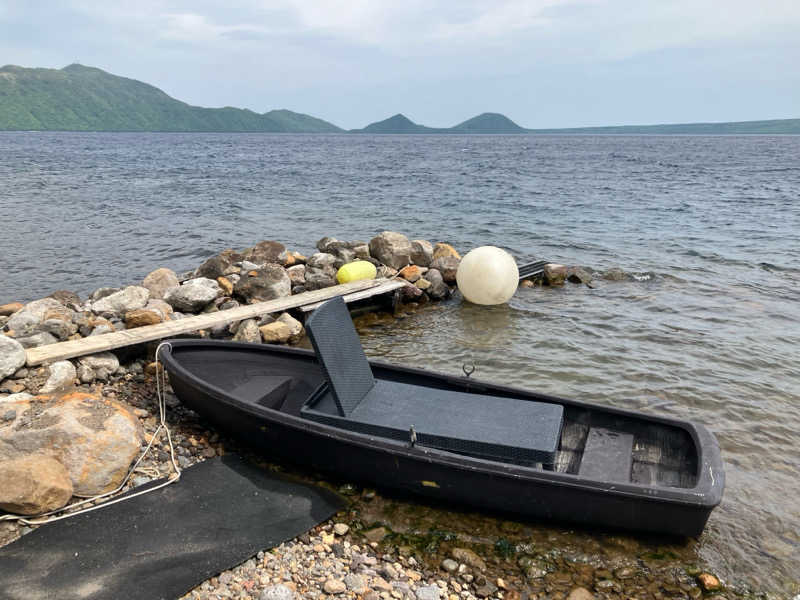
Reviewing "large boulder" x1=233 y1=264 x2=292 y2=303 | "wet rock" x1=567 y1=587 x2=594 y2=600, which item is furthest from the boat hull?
"large boulder" x1=233 y1=264 x2=292 y2=303

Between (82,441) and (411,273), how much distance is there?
9.58m

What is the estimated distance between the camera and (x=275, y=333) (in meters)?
11.1

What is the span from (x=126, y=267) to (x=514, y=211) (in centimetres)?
1863

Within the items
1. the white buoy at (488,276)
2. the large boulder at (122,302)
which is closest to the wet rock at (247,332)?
the large boulder at (122,302)

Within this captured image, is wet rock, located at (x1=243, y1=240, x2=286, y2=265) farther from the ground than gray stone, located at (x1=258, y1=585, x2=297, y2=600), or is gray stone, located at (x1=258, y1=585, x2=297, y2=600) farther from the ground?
wet rock, located at (x1=243, y1=240, x2=286, y2=265)

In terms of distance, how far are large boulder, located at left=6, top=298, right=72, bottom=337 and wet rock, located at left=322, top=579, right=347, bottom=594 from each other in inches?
289

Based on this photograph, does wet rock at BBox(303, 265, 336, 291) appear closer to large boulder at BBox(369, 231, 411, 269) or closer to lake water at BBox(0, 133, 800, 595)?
large boulder at BBox(369, 231, 411, 269)

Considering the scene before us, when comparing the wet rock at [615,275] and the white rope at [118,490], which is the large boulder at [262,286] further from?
the wet rock at [615,275]

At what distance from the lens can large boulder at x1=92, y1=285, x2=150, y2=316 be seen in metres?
11.4

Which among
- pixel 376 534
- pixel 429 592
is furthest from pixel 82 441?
pixel 429 592

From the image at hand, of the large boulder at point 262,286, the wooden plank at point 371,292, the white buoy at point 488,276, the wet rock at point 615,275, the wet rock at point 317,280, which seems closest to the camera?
the wooden plank at point 371,292

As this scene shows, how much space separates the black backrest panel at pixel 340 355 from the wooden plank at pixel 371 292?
5.11m

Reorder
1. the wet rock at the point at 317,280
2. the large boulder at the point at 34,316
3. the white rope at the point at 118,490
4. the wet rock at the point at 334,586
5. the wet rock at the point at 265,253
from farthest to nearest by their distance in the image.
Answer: the wet rock at the point at 265,253
the wet rock at the point at 317,280
the large boulder at the point at 34,316
the white rope at the point at 118,490
the wet rock at the point at 334,586

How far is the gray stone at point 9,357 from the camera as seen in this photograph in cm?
790
